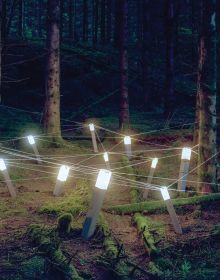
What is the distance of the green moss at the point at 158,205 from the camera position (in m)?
8.40

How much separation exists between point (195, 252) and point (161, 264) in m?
0.93

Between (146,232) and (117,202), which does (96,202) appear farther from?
(117,202)

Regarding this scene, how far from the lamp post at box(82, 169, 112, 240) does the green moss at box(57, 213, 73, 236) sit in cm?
32

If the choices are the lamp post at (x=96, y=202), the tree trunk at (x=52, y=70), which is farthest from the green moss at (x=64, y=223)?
Result: the tree trunk at (x=52, y=70)

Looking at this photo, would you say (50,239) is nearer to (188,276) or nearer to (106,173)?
(106,173)

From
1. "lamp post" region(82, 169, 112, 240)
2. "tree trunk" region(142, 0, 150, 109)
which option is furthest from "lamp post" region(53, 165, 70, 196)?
"tree trunk" region(142, 0, 150, 109)

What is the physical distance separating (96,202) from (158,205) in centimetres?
209

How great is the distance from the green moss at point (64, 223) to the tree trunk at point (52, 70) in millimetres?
7915

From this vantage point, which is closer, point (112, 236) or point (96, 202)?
point (96, 202)

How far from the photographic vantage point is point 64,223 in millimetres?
7059

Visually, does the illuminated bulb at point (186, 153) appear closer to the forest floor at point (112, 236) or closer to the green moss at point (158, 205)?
the forest floor at point (112, 236)

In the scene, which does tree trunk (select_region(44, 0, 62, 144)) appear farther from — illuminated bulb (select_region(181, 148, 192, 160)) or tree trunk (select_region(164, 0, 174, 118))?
A: tree trunk (select_region(164, 0, 174, 118))

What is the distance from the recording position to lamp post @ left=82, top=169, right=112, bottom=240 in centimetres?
681

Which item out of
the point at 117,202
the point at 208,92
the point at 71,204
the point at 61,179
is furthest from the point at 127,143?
the point at 71,204
